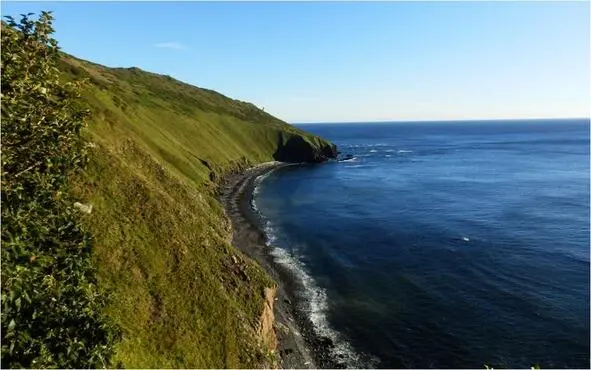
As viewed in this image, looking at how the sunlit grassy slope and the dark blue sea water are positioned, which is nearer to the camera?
the sunlit grassy slope

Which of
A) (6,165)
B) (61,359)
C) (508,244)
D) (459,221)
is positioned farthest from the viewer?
(459,221)

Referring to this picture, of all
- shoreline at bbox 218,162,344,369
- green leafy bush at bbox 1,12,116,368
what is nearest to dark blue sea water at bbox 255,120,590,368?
shoreline at bbox 218,162,344,369

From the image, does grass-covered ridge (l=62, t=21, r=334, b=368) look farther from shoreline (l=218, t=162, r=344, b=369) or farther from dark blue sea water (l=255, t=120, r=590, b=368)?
dark blue sea water (l=255, t=120, r=590, b=368)

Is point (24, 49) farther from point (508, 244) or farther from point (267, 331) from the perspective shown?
point (508, 244)

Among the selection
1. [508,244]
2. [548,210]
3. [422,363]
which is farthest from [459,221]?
[422,363]

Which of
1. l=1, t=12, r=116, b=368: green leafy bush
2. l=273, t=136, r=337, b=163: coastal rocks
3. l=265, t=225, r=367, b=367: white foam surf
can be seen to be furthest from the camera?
l=273, t=136, r=337, b=163: coastal rocks

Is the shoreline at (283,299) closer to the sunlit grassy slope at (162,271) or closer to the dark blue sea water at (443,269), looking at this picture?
the dark blue sea water at (443,269)

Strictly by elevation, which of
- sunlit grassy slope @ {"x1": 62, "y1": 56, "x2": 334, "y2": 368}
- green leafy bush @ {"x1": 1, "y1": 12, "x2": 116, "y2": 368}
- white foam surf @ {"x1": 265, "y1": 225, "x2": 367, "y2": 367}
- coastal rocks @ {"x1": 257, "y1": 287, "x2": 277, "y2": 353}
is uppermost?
green leafy bush @ {"x1": 1, "y1": 12, "x2": 116, "y2": 368}
